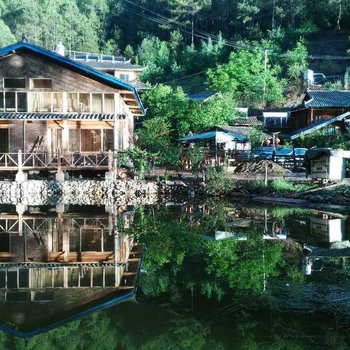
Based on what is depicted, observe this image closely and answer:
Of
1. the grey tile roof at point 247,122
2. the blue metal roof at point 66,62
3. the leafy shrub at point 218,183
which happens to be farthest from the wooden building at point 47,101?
the grey tile roof at point 247,122

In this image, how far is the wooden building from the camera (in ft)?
79.9

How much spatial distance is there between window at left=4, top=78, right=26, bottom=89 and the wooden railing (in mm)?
3314

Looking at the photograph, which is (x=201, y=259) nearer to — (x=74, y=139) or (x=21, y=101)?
(x=21, y=101)

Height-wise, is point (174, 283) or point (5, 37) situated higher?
point (5, 37)

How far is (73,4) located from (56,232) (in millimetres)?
79417

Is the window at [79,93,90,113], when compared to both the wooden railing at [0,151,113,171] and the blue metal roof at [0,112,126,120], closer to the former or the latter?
the blue metal roof at [0,112,126,120]

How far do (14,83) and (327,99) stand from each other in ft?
78.4

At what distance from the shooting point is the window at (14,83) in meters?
25.3

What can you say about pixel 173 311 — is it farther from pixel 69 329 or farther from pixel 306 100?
pixel 306 100

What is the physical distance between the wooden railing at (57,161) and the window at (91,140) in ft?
9.89

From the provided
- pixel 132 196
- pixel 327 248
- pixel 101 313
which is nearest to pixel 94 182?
pixel 132 196

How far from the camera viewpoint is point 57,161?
23688 millimetres

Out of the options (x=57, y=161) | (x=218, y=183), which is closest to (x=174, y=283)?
(x=218, y=183)

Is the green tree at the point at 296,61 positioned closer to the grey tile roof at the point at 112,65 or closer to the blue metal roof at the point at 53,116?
the grey tile roof at the point at 112,65
